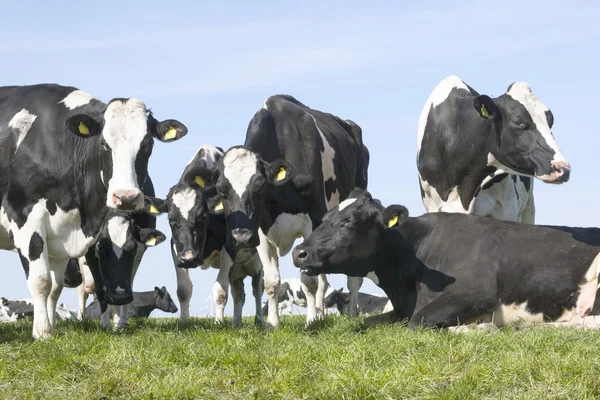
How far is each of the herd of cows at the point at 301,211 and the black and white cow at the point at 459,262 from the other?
0.02 m

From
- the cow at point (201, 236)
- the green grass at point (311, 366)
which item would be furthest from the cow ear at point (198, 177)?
the green grass at point (311, 366)

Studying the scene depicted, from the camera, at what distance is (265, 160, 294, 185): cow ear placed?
12.3m

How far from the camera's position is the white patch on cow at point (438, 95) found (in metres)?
13.7

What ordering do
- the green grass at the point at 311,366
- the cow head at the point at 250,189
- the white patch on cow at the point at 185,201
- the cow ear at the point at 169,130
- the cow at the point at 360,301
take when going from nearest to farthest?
the green grass at the point at 311,366
the cow ear at the point at 169,130
the cow head at the point at 250,189
the white patch on cow at the point at 185,201
the cow at the point at 360,301

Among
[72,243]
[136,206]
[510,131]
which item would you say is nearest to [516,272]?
[510,131]

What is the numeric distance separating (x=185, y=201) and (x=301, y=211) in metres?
1.59

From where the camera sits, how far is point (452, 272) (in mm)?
10500

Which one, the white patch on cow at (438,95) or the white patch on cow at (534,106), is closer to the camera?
the white patch on cow at (534,106)

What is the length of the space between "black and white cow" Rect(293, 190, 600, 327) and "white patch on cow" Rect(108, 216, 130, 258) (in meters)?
2.96

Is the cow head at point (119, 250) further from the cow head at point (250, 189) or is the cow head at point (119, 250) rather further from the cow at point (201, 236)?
the cow head at point (250, 189)

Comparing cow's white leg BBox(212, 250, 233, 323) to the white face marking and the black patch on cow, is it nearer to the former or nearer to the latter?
the white face marking

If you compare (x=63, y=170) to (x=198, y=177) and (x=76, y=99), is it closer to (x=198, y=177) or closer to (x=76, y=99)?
(x=76, y=99)

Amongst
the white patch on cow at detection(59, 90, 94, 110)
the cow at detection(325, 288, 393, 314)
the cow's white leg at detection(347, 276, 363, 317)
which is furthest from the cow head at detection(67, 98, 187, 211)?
the cow at detection(325, 288, 393, 314)

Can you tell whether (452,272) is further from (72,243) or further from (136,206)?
(72,243)
